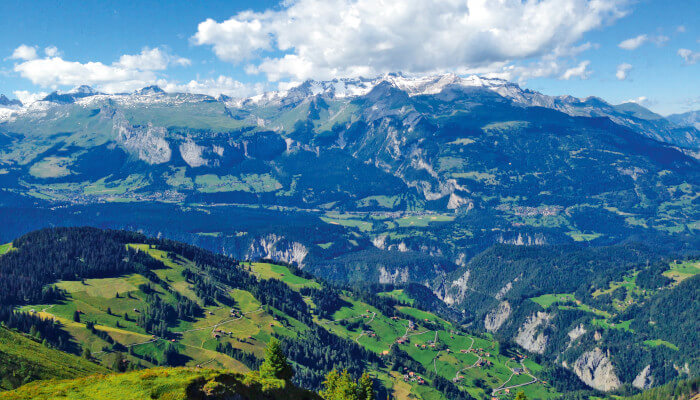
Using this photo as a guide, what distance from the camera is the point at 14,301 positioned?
18675 cm

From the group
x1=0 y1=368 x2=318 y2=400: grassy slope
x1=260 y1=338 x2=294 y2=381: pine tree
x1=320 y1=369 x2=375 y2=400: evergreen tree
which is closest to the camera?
x1=0 y1=368 x2=318 y2=400: grassy slope

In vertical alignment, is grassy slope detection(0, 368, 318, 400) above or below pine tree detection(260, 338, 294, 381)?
above

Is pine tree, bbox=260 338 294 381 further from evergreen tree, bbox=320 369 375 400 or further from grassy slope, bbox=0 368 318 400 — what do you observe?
grassy slope, bbox=0 368 318 400

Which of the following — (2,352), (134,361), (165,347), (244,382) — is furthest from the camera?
(165,347)

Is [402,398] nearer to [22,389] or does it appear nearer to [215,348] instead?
[215,348]

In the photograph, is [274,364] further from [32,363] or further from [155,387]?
[32,363]

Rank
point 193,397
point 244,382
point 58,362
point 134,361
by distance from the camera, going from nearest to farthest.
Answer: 1. point 193,397
2. point 244,382
3. point 58,362
4. point 134,361

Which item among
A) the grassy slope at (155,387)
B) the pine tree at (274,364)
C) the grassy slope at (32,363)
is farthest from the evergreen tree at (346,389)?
the grassy slope at (32,363)

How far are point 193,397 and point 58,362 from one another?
69.1m

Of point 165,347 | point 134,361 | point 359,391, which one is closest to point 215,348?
point 165,347

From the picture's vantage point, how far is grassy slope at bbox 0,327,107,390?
288 feet

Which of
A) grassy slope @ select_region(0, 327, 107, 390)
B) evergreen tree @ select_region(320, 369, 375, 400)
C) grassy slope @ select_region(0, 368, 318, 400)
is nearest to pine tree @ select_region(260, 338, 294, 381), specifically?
evergreen tree @ select_region(320, 369, 375, 400)

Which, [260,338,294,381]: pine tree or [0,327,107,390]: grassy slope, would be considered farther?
[0,327,107,390]: grassy slope

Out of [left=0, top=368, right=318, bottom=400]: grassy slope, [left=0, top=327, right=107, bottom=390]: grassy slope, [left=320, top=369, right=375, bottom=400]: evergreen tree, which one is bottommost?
[left=320, top=369, right=375, bottom=400]: evergreen tree
